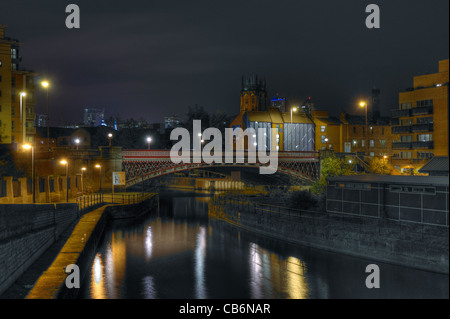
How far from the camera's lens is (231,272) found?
1145 inches

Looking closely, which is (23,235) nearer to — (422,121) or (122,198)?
(122,198)

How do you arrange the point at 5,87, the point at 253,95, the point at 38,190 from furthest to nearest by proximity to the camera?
the point at 253,95
the point at 5,87
the point at 38,190

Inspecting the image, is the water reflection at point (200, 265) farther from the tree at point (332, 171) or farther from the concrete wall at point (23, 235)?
the tree at point (332, 171)

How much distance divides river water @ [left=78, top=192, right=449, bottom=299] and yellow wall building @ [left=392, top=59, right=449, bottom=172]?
3088cm

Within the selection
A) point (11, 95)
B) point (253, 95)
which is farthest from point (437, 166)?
point (253, 95)

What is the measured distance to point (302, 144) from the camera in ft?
344

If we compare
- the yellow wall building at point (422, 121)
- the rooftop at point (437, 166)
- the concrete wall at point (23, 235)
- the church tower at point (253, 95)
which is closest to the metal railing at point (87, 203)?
the concrete wall at point (23, 235)

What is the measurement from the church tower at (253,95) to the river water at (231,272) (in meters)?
132

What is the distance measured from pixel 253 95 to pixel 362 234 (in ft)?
479

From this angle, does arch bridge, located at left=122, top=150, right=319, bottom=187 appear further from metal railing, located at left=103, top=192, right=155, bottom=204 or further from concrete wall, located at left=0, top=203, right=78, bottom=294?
concrete wall, located at left=0, top=203, right=78, bottom=294

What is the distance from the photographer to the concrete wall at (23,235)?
19633 millimetres

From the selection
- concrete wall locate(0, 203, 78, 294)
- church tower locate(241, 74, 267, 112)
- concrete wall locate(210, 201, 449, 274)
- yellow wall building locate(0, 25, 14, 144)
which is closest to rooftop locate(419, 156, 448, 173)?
concrete wall locate(210, 201, 449, 274)

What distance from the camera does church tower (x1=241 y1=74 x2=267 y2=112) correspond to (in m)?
171

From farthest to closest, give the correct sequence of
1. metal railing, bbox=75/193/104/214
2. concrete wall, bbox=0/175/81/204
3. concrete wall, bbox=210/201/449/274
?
metal railing, bbox=75/193/104/214, concrete wall, bbox=0/175/81/204, concrete wall, bbox=210/201/449/274
